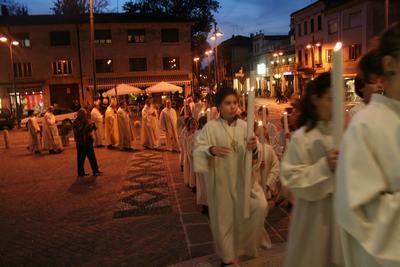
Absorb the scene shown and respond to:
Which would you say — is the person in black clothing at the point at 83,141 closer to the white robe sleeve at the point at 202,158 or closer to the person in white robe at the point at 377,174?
the white robe sleeve at the point at 202,158

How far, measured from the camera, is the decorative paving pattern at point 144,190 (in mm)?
7707

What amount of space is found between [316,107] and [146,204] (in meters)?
5.68

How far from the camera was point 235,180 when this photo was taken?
432 cm

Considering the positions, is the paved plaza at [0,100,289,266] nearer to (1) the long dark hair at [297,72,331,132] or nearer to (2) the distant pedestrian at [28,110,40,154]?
(1) the long dark hair at [297,72,331,132]

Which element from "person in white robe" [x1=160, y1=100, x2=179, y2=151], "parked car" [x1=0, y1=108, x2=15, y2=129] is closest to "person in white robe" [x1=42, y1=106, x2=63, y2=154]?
"person in white robe" [x1=160, y1=100, x2=179, y2=151]

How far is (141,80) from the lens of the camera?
42.1m

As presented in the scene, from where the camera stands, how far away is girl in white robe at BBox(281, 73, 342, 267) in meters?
2.79

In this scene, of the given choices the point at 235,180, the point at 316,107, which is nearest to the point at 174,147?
the point at 235,180

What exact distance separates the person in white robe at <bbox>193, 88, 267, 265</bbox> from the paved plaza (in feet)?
1.10

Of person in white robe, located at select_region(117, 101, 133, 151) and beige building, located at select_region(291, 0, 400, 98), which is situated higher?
beige building, located at select_region(291, 0, 400, 98)

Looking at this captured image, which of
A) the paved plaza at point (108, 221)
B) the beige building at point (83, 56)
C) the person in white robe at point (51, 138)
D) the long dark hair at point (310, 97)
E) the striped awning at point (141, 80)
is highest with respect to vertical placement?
the beige building at point (83, 56)

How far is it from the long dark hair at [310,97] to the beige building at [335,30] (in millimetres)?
28545

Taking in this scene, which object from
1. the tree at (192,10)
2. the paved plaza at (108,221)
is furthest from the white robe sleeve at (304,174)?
the tree at (192,10)

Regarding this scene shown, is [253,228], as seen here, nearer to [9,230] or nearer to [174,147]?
[9,230]
